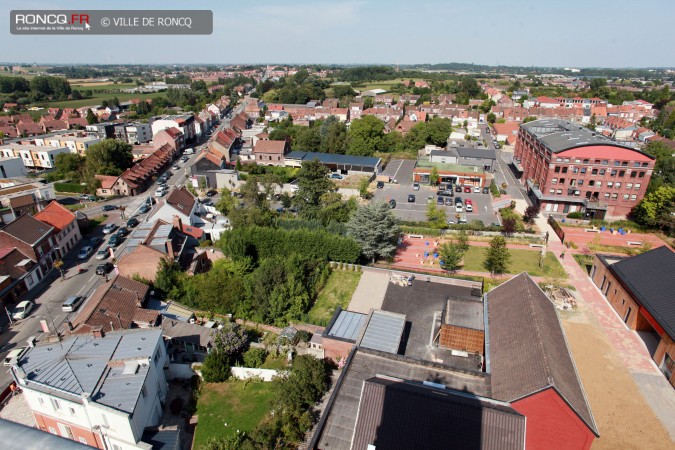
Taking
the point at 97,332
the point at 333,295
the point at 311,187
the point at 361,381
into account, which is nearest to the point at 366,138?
the point at 311,187

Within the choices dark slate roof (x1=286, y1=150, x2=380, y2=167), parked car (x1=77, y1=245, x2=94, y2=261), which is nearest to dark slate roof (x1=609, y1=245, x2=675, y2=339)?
dark slate roof (x1=286, y1=150, x2=380, y2=167)

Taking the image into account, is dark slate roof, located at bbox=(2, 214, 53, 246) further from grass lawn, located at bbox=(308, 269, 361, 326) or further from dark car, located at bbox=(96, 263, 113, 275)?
grass lawn, located at bbox=(308, 269, 361, 326)

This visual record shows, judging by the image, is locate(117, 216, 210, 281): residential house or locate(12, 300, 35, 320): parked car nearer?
locate(12, 300, 35, 320): parked car

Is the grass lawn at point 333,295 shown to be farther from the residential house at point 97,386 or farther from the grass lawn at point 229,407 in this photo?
the residential house at point 97,386

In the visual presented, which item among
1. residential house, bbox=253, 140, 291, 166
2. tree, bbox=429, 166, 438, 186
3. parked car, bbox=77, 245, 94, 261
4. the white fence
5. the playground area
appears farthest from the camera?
residential house, bbox=253, 140, 291, 166

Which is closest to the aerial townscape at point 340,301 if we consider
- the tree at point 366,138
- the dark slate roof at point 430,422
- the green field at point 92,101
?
the dark slate roof at point 430,422

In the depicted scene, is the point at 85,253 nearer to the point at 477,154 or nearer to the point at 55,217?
the point at 55,217
